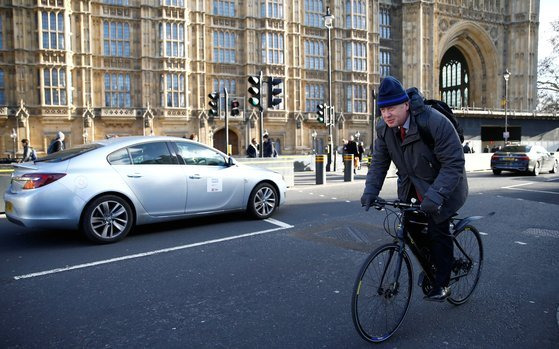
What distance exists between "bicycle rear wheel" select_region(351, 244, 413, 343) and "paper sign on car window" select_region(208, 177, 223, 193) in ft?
15.2

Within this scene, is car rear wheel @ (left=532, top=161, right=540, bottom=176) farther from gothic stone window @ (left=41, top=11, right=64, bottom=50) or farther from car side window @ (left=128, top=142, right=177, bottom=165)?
gothic stone window @ (left=41, top=11, right=64, bottom=50)

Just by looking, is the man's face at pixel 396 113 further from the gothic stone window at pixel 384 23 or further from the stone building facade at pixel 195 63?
the gothic stone window at pixel 384 23

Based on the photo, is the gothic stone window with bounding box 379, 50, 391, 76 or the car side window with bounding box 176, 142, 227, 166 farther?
the gothic stone window with bounding box 379, 50, 391, 76

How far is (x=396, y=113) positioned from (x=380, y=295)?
1.34 metres

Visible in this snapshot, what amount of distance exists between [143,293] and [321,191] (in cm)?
924

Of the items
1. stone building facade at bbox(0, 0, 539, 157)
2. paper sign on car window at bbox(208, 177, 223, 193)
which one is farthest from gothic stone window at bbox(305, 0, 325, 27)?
paper sign on car window at bbox(208, 177, 223, 193)

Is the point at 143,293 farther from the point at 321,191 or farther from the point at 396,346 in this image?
the point at 321,191

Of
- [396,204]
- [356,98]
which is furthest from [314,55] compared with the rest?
[396,204]

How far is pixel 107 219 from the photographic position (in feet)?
20.4

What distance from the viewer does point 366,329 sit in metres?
3.05

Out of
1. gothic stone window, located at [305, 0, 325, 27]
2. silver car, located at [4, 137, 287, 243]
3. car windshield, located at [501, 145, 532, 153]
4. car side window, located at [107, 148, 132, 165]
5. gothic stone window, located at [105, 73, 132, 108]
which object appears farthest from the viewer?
gothic stone window, located at [305, 0, 325, 27]

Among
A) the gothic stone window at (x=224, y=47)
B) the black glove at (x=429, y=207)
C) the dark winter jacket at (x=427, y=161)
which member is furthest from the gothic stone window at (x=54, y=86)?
the black glove at (x=429, y=207)

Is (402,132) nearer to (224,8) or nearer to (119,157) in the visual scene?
(119,157)

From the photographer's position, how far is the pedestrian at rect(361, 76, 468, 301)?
3070 millimetres
